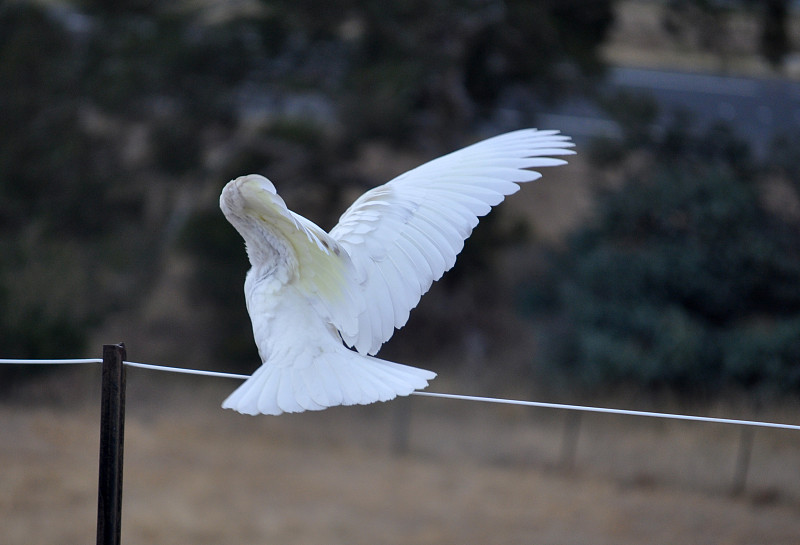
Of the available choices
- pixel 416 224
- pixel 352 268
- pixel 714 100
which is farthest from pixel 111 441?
pixel 714 100

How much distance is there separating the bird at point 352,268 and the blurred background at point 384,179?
5.54 meters

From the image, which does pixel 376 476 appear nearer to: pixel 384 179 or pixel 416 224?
pixel 384 179

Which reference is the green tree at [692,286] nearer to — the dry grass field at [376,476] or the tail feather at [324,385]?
the dry grass field at [376,476]

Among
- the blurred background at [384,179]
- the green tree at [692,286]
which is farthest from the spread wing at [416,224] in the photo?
the green tree at [692,286]

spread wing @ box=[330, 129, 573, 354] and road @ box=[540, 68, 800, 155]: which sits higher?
road @ box=[540, 68, 800, 155]

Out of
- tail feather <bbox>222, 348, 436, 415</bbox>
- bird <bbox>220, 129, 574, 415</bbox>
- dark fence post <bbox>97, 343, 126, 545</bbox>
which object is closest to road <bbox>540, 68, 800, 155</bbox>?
bird <bbox>220, 129, 574, 415</bbox>

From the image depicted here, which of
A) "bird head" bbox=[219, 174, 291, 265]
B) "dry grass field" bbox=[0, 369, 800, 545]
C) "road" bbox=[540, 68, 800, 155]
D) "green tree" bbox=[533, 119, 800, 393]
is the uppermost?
"road" bbox=[540, 68, 800, 155]

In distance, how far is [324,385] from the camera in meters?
2.31

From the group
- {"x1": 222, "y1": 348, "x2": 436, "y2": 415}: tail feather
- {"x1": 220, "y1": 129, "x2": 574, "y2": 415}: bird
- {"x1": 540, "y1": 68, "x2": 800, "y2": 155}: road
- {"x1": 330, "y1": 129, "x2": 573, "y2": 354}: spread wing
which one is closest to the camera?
{"x1": 222, "y1": 348, "x2": 436, "y2": 415}: tail feather

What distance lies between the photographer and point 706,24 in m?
9.09

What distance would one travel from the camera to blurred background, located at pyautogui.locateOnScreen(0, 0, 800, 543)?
873cm

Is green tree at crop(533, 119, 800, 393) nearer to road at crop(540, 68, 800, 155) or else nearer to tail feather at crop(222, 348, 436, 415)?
road at crop(540, 68, 800, 155)

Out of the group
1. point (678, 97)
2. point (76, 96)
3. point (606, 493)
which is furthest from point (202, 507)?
point (678, 97)

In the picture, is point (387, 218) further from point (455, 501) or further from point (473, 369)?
point (473, 369)
